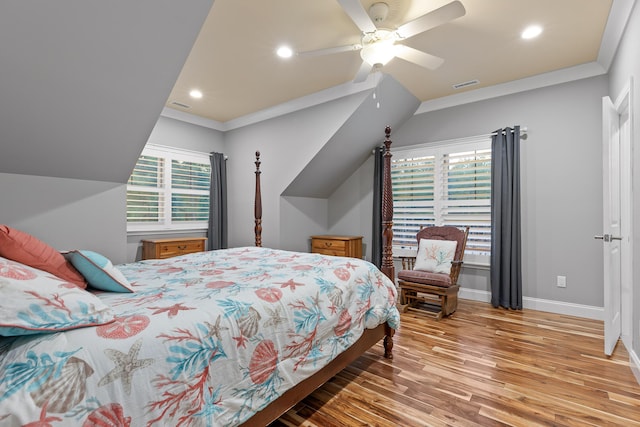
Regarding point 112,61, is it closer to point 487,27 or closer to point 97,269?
point 97,269

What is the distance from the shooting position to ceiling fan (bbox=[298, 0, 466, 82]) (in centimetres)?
200

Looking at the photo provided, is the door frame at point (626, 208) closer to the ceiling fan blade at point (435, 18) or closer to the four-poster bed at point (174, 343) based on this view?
the ceiling fan blade at point (435, 18)

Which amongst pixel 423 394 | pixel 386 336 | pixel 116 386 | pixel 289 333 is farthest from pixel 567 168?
pixel 116 386

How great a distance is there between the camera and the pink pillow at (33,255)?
128 centimetres

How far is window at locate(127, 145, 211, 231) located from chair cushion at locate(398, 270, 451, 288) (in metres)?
3.30

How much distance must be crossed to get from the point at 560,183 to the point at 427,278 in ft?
5.91

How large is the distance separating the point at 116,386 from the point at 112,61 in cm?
200

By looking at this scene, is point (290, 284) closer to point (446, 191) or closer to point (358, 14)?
point (358, 14)

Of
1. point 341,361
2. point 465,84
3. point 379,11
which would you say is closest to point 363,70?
point 379,11

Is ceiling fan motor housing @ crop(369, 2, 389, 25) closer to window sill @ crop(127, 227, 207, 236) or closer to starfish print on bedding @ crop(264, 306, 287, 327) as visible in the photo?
starfish print on bedding @ crop(264, 306, 287, 327)

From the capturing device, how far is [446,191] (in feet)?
13.9

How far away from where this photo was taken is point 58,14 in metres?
1.70

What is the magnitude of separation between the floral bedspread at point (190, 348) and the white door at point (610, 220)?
1875 mm

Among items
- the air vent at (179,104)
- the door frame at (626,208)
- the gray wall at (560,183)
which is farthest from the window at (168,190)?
the door frame at (626,208)
